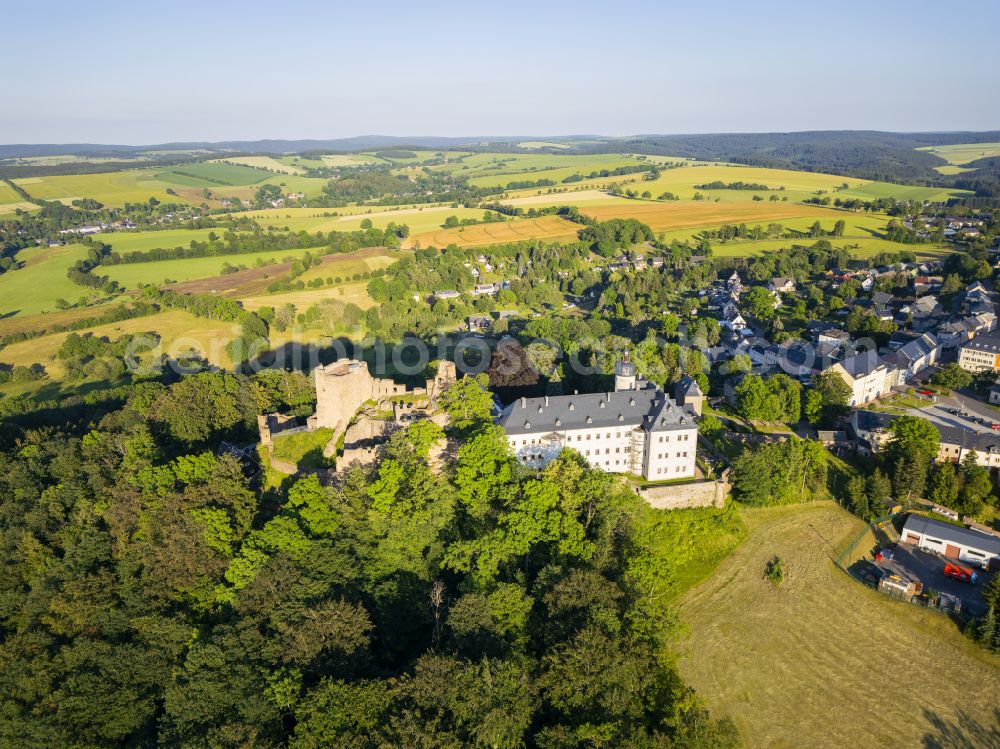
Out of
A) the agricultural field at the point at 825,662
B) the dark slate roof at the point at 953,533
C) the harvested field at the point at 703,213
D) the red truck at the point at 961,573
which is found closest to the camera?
the agricultural field at the point at 825,662

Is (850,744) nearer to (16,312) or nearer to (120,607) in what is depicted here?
(120,607)

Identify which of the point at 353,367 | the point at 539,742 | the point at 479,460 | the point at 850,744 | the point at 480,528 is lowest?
the point at 850,744

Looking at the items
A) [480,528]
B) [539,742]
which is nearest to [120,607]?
[480,528]

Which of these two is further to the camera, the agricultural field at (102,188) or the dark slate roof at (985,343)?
the agricultural field at (102,188)

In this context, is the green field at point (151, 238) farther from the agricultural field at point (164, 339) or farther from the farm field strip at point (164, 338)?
the agricultural field at point (164, 339)

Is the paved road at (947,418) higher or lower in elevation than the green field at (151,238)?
lower

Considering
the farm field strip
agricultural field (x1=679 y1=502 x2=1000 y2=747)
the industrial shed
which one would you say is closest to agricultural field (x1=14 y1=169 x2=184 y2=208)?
the farm field strip

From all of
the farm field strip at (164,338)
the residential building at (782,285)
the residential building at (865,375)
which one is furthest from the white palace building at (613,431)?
the residential building at (782,285)
